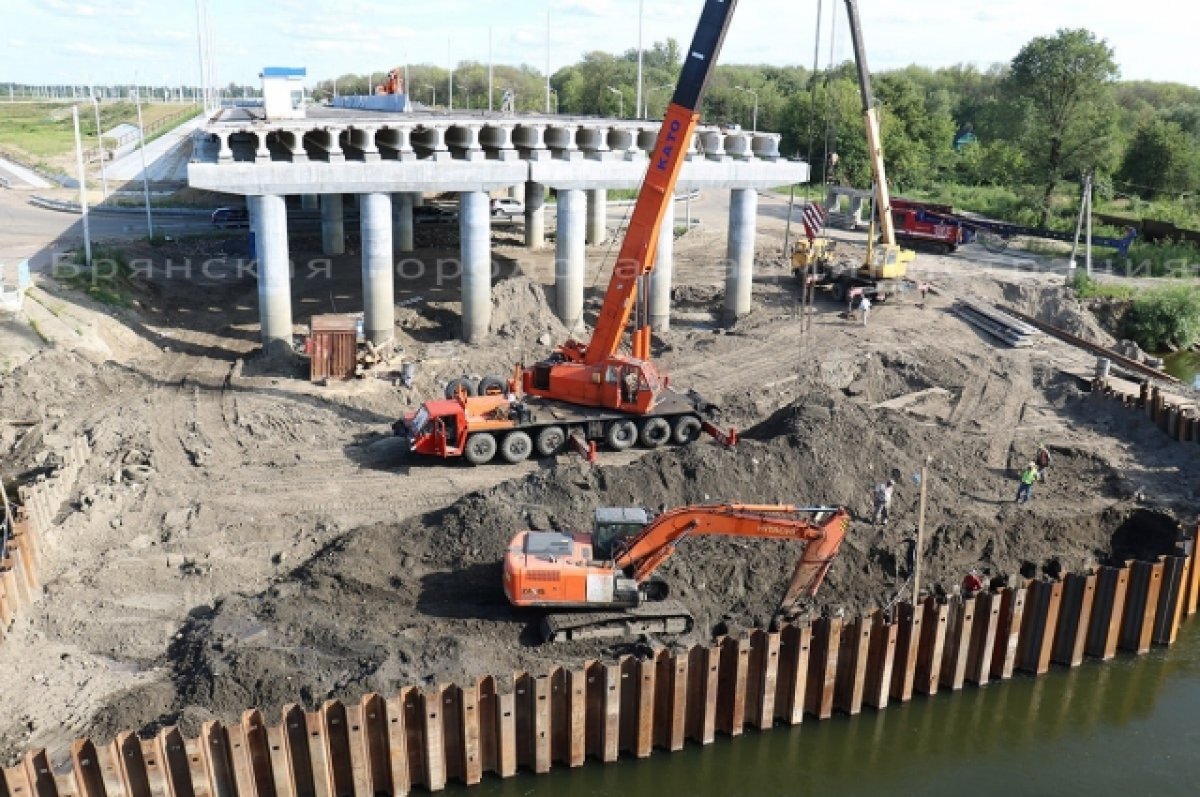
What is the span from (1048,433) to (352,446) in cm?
1755

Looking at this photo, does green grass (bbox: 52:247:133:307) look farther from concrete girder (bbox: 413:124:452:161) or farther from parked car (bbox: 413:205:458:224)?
parked car (bbox: 413:205:458:224)

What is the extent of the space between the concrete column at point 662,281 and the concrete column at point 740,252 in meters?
2.32

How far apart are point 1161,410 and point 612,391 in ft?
46.9

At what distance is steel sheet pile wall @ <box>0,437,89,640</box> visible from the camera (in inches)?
648

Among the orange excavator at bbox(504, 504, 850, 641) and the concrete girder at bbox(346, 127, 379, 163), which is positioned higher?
the concrete girder at bbox(346, 127, 379, 163)

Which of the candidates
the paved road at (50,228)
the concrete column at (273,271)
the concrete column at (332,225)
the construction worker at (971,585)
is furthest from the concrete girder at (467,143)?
the construction worker at (971,585)

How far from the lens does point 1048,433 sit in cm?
2578

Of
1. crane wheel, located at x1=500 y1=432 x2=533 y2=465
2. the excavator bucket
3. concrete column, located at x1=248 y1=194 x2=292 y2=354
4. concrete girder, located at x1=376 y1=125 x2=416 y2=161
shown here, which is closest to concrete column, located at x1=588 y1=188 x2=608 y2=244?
concrete girder, located at x1=376 y1=125 x2=416 y2=161

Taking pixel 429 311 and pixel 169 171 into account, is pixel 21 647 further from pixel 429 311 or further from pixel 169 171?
pixel 169 171

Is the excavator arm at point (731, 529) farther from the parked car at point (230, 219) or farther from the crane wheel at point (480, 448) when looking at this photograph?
the parked car at point (230, 219)

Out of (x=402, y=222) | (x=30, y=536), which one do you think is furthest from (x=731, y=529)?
(x=402, y=222)

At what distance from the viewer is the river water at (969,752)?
→ 14.8m

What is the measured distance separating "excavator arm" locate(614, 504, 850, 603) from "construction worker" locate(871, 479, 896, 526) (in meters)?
3.68

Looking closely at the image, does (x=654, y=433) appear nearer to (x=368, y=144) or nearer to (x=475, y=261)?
(x=475, y=261)
